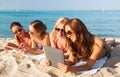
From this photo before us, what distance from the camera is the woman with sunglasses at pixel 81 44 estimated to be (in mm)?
4868

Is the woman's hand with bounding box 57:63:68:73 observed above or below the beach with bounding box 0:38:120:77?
above

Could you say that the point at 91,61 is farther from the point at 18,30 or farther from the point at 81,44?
the point at 18,30

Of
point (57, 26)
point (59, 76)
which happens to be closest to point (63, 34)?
point (57, 26)

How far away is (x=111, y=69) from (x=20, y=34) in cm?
242

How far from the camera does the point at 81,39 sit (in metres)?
4.95

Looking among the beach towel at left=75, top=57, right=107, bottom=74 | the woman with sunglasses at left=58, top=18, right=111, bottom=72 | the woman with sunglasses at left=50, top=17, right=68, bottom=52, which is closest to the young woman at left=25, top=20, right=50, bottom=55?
the woman with sunglasses at left=50, top=17, right=68, bottom=52

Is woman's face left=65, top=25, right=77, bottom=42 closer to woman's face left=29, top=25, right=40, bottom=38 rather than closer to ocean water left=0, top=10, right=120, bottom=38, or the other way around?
woman's face left=29, top=25, right=40, bottom=38

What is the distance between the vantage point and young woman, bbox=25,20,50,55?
5.95 m

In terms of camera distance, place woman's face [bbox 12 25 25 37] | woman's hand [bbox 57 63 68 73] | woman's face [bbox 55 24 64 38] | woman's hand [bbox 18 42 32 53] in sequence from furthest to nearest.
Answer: woman's face [bbox 12 25 25 37], woman's hand [bbox 18 42 32 53], woman's face [bbox 55 24 64 38], woman's hand [bbox 57 63 68 73]

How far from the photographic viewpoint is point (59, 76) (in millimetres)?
4859

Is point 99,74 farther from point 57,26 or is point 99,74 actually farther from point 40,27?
point 40,27

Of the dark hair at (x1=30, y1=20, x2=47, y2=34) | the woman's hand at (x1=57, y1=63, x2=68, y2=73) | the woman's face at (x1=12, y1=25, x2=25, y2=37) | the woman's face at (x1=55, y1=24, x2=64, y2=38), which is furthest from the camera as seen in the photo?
the woman's face at (x1=12, y1=25, x2=25, y2=37)

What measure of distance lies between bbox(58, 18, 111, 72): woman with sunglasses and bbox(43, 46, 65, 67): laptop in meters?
0.12

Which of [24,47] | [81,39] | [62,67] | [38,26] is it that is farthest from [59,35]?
[24,47]
